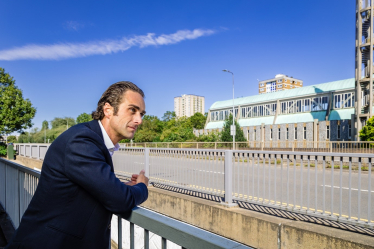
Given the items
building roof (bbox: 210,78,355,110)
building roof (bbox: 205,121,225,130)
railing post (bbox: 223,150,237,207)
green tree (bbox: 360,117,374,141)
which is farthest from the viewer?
building roof (bbox: 205,121,225,130)

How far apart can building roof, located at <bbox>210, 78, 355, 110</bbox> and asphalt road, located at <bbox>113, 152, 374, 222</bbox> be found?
4197 cm

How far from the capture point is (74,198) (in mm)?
1560

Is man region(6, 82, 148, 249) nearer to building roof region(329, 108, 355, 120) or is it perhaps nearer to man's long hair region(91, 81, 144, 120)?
man's long hair region(91, 81, 144, 120)

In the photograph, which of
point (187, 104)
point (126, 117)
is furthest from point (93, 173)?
point (187, 104)

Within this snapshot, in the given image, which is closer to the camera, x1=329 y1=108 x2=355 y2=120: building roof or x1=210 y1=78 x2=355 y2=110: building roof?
x1=329 y1=108 x2=355 y2=120: building roof

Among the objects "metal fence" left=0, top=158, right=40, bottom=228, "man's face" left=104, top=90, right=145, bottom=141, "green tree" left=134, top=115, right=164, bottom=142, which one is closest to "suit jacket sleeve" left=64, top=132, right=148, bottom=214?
"man's face" left=104, top=90, right=145, bottom=141

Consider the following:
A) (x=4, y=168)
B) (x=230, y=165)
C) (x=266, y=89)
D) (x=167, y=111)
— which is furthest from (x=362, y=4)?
(x=266, y=89)

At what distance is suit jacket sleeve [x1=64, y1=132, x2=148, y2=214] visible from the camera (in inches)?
59.3

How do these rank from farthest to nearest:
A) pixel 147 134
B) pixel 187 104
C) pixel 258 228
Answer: pixel 187 104 < pixel 147 134 < pixel 258 228

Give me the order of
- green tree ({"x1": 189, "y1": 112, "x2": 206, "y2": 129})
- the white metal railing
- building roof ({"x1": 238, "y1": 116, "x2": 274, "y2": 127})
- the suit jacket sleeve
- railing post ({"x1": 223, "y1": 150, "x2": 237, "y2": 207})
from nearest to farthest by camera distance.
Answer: the suit jacket sleeve → the white metal railing → railing post ({"x1": 223, "y1": 150, "x2": 237, "y2": 207}) → building roof ({"x1": 238, "y1": 116, "x2": 274, "y2": 127}) → green tree ({"x1": 189, "y1": 112, "x2": 206, "y2": 129})

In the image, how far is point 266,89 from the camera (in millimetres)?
134625

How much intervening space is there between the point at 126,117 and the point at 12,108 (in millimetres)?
32513

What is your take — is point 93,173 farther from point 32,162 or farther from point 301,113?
point 301,113

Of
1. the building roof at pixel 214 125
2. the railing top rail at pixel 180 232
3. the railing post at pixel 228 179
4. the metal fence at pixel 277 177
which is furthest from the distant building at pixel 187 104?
the railing top rail at pixel 180 232
